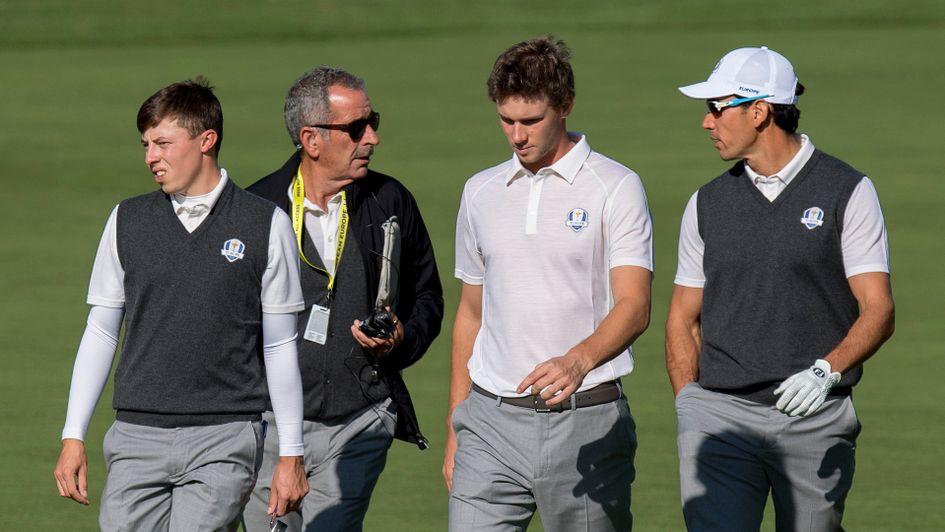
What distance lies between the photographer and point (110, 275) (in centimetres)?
644

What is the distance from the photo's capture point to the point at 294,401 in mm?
6504

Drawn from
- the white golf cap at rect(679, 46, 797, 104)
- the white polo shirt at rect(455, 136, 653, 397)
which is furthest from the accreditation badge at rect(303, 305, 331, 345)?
the white golf cap at rect(679, 46, 797, 104)

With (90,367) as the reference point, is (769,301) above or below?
above

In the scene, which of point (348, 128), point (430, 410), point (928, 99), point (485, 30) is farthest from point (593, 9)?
point (348, 128)

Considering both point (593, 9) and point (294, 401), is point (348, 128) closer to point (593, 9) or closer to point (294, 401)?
point (294, 401)

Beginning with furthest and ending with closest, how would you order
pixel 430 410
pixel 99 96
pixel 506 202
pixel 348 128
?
pixel 99 96 → pixel 430 410 → pixel 348 128 → pixel 506 202

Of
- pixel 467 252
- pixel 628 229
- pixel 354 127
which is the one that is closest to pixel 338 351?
pixel 467 252

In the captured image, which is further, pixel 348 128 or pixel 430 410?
pixel 430 410

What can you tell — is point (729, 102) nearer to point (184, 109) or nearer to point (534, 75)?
point (534, 75)

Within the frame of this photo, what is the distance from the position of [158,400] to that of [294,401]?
493 mm

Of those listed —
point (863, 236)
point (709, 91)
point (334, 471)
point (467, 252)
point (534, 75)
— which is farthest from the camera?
point (334, 471)

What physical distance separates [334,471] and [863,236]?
2.40 m

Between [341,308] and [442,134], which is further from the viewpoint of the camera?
[442,134]

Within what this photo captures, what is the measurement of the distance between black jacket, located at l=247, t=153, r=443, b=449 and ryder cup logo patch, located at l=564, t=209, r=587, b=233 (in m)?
1.02
